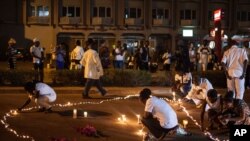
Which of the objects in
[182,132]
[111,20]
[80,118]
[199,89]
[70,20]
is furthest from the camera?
[111,20]

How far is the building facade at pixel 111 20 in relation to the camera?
64.9 meters

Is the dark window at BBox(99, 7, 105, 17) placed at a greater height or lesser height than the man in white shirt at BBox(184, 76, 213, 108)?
greater

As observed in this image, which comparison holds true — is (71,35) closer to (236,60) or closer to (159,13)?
(159,13)

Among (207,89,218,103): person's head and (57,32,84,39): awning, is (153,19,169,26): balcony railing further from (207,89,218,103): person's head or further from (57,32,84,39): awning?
(207,89,218,103): person's head

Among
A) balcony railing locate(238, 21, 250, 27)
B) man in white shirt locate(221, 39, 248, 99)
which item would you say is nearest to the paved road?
man in white shirt locate(221, 39, 248, 99)

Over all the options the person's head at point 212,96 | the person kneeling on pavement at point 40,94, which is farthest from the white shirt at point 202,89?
the person kneeling on pavement at point 40,94

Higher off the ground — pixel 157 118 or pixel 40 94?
pixel 40 94

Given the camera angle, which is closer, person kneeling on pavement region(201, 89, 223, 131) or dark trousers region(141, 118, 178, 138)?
dark trousers region(141, 118, 178, 138)

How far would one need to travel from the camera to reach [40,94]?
13.2 m

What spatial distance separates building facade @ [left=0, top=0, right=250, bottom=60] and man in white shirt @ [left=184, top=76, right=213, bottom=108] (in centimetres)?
4888

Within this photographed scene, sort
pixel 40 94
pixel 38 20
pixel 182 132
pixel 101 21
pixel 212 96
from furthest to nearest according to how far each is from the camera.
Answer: pixel 101 21 < pixel 38 20 < pixel 40 94 < pixel 212 96 < pixel 182 132

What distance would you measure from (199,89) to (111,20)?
54283 millimetres

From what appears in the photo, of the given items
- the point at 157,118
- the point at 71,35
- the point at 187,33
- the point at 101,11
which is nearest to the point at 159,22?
the point at 187,33

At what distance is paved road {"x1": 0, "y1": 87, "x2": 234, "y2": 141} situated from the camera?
1085cm
